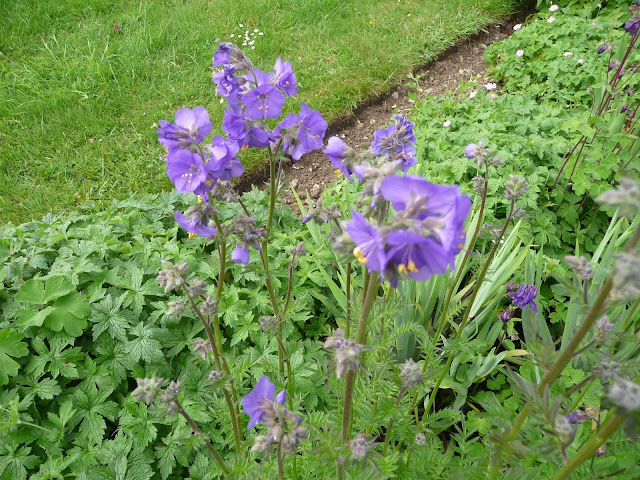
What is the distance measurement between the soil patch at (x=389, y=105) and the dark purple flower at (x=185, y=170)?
85.2 inches

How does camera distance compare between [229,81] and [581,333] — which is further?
[229,81]

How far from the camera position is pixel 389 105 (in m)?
4.66

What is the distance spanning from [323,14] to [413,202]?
517cm

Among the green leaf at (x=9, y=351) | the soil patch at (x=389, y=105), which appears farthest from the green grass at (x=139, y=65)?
the green leaf at (x=9, y=351)

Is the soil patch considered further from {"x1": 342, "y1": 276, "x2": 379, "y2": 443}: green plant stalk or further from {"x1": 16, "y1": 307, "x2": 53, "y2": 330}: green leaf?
{"x1": 342, "y1": 276, "x2": 379, "y2": 443}: green plant stalk

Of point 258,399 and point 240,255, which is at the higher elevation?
point 240,255

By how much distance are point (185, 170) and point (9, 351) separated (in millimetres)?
1564

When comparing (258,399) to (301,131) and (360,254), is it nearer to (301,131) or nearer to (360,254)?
(360,254)

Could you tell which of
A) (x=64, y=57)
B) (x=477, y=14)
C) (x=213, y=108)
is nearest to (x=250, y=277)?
(x=213, y=108)

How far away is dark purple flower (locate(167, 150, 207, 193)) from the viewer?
1218 mm

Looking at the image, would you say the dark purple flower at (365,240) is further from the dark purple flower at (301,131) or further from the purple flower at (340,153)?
the dark purple flower at (301,131)

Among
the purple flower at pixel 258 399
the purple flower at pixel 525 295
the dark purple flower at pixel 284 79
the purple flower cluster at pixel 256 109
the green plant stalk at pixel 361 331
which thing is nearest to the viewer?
the green plant stalk at pixel 361 331

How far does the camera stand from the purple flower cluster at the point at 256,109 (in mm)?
1321

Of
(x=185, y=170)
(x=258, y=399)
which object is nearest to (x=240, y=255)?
(x=185, y=170)
